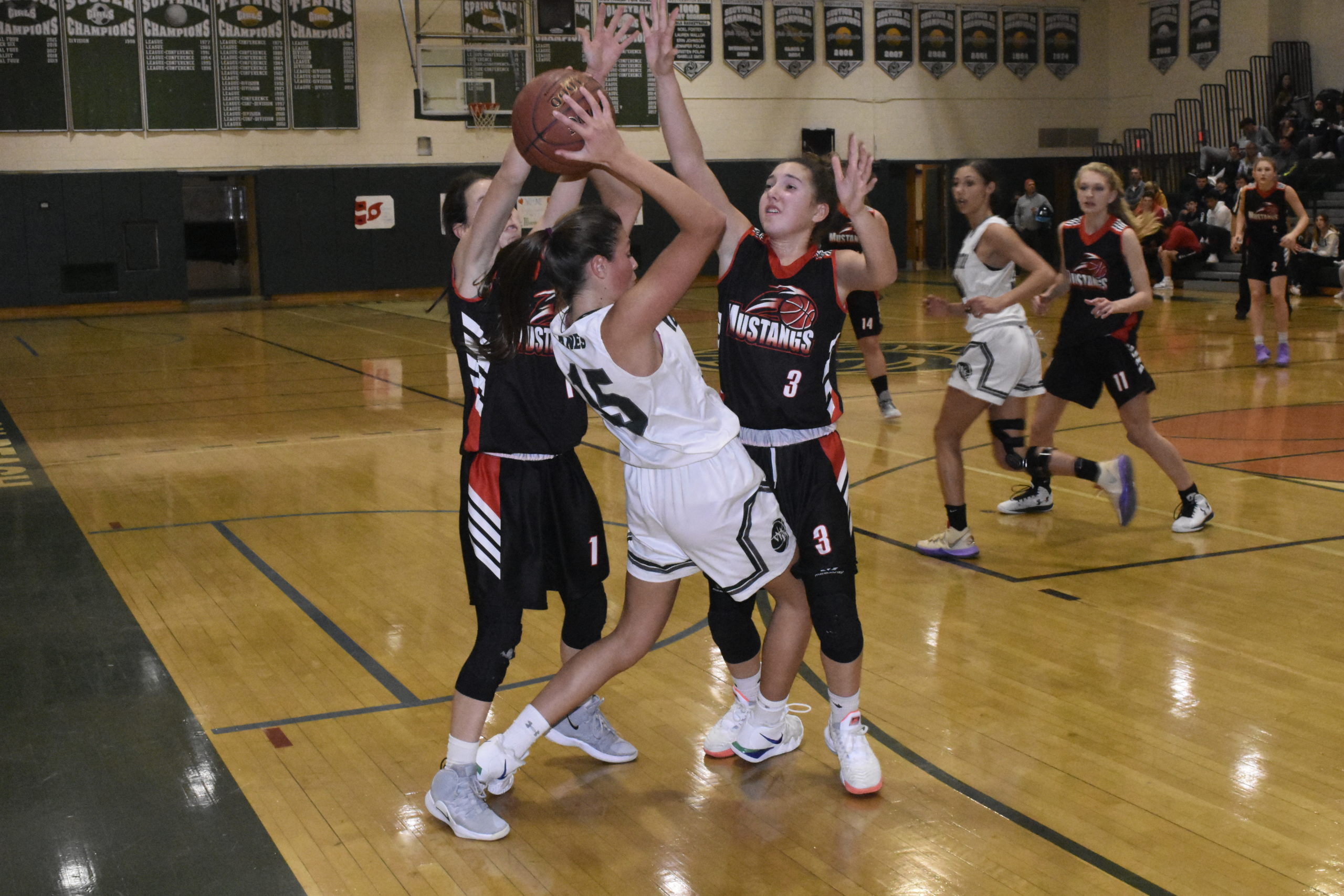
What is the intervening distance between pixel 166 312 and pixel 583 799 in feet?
60.2

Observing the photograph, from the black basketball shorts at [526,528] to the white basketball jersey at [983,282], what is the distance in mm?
2943

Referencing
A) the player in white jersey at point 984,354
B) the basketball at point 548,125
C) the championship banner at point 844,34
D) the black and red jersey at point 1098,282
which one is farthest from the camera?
the championship banner at point 844,34

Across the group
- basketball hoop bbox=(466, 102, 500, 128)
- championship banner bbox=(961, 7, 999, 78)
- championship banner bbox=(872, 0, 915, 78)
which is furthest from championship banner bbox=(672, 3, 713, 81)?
championship banner bbox=(961, 7, 999, 78)

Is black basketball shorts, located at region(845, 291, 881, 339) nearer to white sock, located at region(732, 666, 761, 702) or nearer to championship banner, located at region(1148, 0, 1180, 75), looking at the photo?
white sock, located at region(732, 666, 761, 702)

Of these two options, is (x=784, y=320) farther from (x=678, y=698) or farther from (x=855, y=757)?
(x=678, y=698)

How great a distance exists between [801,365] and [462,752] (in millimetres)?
1321

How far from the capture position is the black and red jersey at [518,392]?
10.8 ft

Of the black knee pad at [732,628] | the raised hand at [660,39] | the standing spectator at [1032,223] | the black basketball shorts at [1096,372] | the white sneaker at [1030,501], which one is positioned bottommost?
the white sneaker at [1030,501]

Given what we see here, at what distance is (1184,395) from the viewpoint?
9773 millimetres

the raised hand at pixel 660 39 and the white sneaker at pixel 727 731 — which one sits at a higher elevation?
the raised hand at pixel 660 39

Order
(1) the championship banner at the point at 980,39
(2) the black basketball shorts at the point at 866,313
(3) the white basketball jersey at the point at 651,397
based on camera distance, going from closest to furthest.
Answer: (3) the white basketball jersey at the point at 651,397
(2) the black basketball shorts at the point at 866,313
(1) the championship banner at the point at 980,39

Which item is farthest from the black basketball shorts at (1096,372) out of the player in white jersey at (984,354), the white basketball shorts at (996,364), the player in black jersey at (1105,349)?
the white basketball shorts at (996,364)

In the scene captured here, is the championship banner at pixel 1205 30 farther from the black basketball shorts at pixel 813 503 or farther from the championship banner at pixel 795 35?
the black basketball shorts at pixel 813 503

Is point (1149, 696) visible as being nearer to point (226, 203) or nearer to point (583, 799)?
point (583, 799)
